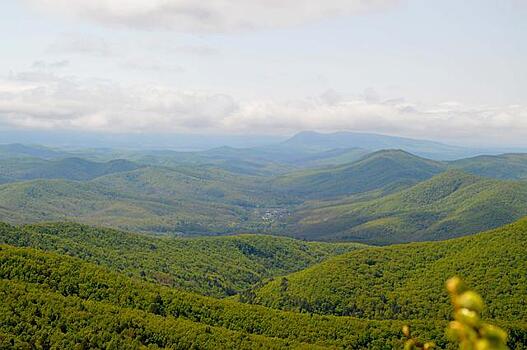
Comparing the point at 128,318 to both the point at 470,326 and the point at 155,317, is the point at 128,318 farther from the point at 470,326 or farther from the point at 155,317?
the point at 470,326

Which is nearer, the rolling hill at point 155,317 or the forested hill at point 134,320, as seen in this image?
the forested hill at point 134,320

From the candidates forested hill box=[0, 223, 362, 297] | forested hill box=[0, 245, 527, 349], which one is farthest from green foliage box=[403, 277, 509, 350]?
forested hill box=[0, 223, 362, 297]

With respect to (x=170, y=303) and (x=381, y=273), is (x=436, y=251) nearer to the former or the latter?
(x=381, y=273)

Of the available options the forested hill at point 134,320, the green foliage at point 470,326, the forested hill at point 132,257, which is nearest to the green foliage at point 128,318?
the forested hill at point 134,320

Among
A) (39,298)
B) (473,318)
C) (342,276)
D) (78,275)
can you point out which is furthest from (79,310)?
(473,318)

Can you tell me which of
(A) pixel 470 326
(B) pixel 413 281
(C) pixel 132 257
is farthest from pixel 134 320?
(A) pixel 470 326

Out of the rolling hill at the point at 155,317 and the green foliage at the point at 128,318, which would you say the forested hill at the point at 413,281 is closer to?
the rolling hill at the point at 155,317

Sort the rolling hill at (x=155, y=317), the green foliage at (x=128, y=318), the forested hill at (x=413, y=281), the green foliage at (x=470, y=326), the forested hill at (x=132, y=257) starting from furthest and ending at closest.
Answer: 1. the forested hill at (x=132, y=257)
2. the forested hill at (x=413, y=281)
3. the rolling hill at (x=155, y=317)
4. the green foliage at (x=128, y=318)
5. the green foliage at (x=470, y=326)

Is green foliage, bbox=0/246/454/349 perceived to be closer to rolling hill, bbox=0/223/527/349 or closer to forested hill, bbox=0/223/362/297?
rolling hill, bbox=0/223/527/349
